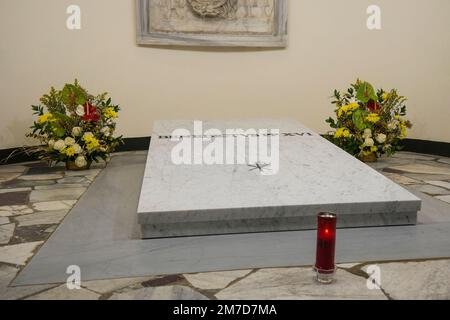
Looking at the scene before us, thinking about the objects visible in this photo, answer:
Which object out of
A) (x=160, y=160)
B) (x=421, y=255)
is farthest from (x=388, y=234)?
(x=160, y=160)

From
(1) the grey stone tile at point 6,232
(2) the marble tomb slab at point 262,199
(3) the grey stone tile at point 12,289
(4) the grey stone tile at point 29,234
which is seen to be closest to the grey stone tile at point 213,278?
(2) the marble tomb slab at point 262,199

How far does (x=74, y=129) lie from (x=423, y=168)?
10.9 feet

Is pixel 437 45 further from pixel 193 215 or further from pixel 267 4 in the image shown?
pixel 193 215

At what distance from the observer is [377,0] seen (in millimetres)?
6125

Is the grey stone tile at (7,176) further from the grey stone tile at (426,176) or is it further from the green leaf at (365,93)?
the grey stone tile at (426,176)

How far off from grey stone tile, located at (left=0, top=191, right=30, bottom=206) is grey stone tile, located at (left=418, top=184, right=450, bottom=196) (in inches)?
120

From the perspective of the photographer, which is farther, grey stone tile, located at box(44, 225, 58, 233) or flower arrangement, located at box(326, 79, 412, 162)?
flower arrangement, located at box(326, 79, 412, 162)

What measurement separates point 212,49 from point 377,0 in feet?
6.63

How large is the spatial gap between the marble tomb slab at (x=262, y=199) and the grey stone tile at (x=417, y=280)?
544mm

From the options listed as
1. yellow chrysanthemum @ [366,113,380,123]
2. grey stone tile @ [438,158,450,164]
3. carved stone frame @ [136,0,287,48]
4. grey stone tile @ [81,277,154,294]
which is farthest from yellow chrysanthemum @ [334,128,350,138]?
grey stone tile @ [81,277,154,294]

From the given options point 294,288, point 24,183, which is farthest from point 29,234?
point 294,288

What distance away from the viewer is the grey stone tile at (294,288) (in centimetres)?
Result: 218

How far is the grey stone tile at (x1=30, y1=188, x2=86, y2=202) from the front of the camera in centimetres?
391

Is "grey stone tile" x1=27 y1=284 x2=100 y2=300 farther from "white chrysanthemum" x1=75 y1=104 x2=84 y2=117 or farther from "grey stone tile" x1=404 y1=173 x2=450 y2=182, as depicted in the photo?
"grey stone tile" x1=404 y1=173 x2=450 y2=182
